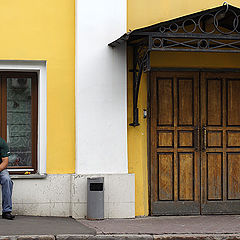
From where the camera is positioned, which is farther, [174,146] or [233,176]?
[233,176]

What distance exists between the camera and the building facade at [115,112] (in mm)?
10680

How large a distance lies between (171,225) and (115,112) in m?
2.29

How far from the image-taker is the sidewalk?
8953 mm

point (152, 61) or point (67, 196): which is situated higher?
point (152, 61)

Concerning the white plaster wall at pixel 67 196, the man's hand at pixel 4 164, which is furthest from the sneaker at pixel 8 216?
the man's hand at pixel 4 164

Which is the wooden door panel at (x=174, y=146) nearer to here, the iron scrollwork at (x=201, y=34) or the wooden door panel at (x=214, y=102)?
the wooden door panel at (x=214, y=102)

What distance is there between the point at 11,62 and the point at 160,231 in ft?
13.4

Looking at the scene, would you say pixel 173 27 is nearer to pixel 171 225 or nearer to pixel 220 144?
pixel 220 144

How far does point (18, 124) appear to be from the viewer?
36.2 feet

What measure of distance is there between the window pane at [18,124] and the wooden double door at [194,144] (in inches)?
91.4

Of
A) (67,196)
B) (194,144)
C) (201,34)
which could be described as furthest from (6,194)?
(201,34)

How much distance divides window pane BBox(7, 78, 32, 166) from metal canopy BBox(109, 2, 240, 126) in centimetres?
193

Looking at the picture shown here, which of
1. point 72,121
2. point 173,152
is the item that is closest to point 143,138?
point 173,152

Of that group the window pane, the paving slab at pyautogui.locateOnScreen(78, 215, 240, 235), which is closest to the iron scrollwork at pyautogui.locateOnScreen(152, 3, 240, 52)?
the window pane
